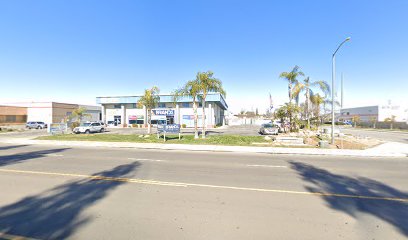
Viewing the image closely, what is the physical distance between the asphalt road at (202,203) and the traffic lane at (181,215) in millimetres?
20

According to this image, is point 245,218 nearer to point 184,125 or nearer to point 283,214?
point 283,214

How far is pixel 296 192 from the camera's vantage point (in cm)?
579

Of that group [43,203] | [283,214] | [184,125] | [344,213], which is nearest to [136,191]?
[43,203]

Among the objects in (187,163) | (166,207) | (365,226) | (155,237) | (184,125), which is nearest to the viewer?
(155,237)

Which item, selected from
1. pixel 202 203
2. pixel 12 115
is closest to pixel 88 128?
pixel 202 203

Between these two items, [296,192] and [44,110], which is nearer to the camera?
[296,192]

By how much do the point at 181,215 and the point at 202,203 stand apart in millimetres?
787

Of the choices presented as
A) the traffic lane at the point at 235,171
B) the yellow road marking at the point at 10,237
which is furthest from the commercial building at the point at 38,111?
the yellow road marking at the point at 10,237

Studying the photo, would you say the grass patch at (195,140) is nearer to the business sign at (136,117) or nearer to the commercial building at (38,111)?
the business sign at (136,117)

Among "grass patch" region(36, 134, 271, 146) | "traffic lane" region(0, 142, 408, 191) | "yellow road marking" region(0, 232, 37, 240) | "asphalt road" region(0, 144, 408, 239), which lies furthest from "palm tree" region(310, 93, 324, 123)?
"yellow road marking" region(0, 232, 37, 240)

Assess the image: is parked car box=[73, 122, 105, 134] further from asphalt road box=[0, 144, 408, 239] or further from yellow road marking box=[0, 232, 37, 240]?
yellow road marking box=[0, 232, 37, 240]

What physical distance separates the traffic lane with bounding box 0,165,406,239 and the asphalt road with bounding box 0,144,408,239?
2 centimetres

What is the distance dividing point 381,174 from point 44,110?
6783 cm

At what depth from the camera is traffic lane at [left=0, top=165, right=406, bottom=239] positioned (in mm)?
3639
